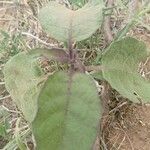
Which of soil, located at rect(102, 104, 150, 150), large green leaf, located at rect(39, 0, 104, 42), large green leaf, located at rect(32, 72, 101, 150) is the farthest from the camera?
soil, located at rect(102, 104, 150, 150)

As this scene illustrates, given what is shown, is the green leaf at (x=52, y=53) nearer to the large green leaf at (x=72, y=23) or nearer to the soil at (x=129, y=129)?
the large green leaf at (x=72, y=23)

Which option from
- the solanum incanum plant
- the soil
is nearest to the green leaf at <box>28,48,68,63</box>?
the solanum incanum plant

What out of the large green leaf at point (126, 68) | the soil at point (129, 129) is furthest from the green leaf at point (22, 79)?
the soil at point (129, 129)

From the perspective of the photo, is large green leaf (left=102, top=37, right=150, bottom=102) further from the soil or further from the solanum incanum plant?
the soil

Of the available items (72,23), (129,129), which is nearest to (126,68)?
(72,23)

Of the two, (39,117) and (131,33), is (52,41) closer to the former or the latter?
(131,33)

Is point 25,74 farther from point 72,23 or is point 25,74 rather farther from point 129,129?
point 129,129
